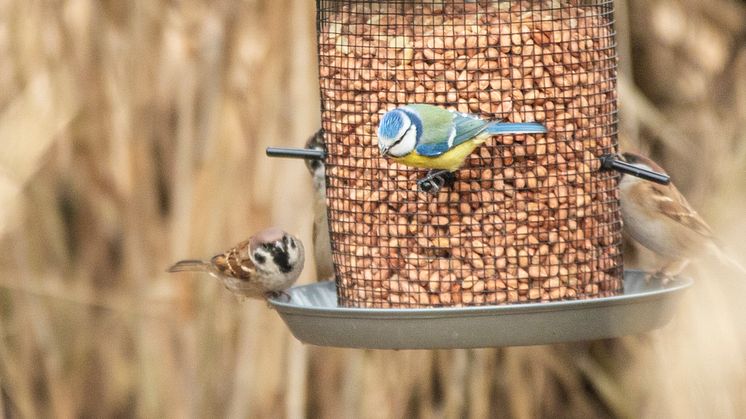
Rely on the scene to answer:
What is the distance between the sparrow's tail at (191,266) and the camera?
4742mm

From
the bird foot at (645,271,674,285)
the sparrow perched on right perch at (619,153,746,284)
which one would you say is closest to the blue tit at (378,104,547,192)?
the bird foot at (645,271,674,285)

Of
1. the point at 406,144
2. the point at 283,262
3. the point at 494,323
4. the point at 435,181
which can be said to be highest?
the point at 406,144

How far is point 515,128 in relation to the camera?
10.2 feet

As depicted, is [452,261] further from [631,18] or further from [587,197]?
[631,18]

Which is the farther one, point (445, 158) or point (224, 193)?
point (224, 193)

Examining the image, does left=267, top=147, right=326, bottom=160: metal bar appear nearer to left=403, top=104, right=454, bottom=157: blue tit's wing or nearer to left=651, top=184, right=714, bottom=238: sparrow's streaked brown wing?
left=403, top=104, right=454, bottom=157: blue tit's wing

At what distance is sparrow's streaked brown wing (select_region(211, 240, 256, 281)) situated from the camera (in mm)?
4691

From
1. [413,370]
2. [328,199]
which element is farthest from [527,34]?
[413,370]

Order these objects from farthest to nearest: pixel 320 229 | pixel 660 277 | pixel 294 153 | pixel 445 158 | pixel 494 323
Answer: pixel 320 229, pixel 660 277, pixel 294 153, pixel 445 158, pixel 494 323

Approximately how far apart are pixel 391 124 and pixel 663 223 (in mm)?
1547

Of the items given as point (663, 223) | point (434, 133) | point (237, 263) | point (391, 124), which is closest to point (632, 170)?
point (434, 133)

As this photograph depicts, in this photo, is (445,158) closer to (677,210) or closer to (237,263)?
(677,210)

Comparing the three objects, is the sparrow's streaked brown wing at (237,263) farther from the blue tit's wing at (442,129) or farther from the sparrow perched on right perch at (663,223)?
the blue tit's wing at (442,129)

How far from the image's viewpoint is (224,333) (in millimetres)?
4922
